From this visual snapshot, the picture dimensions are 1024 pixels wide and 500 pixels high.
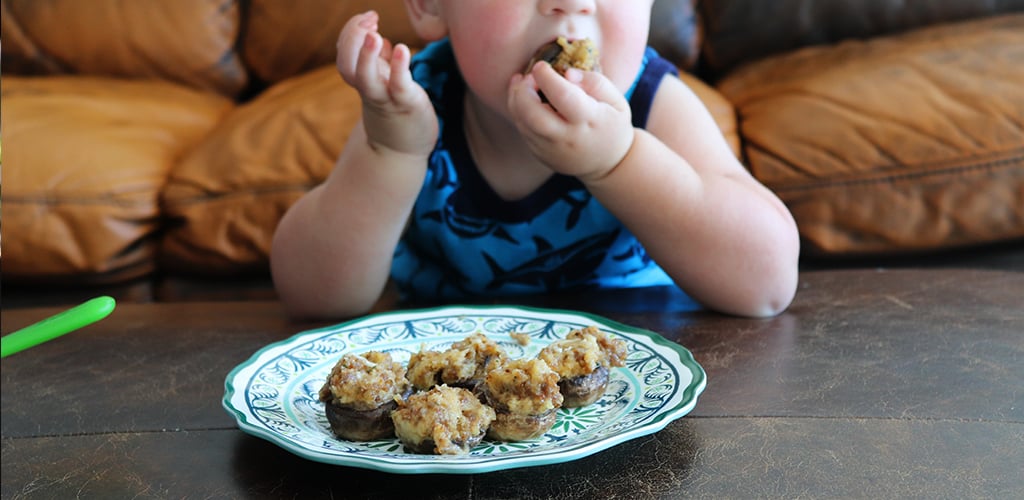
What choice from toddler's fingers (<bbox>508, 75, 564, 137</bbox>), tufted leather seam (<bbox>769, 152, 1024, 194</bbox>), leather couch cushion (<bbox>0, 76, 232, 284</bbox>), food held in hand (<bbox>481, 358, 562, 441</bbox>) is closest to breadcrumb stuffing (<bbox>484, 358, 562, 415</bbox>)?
food held in hand (<bbox>481, 358, 562, 441</bbox>)

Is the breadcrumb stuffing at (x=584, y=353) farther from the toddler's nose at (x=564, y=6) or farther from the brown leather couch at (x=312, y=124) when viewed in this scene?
the brown leather couch at (x=312, y=124)

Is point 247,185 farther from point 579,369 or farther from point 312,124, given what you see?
point 579,369

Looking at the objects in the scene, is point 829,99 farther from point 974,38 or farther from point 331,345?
point 331,345

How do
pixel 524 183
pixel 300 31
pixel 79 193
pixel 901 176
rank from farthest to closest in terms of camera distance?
1. pixel 300 31
2. pixel 79 193
3. pixel 901 176
4. pixel 524 183

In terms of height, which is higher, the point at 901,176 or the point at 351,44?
the point at 351,44

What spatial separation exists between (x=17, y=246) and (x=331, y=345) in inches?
42.0

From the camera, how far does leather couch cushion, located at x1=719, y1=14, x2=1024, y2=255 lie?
1394 millimetres

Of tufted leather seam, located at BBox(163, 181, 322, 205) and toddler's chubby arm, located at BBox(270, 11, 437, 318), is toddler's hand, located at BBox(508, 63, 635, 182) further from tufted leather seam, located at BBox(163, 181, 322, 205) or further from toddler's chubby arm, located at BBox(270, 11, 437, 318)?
tufted leather seam, located at BBox(163, 181, 322, 205)

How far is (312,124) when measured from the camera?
165cm

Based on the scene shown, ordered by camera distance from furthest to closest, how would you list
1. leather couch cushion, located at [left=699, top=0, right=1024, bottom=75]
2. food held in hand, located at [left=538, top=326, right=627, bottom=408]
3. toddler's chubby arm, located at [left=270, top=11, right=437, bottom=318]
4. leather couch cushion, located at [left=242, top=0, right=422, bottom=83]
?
leather couch cushion, located at [left=242, top=0, right=422, bottom=83]
leather couch cushion, located at [left=699, top=0, right=1024, bottom=75]
toddler's chubby arm, located at [left=270, top=11, right=437, bottom=318]
food held in hand, located at [left=538, top=326, right=627, bottom=408]

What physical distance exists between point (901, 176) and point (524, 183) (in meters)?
0.64

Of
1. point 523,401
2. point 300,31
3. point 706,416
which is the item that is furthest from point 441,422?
point 300,31

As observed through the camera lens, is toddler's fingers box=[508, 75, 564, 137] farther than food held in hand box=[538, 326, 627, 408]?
Yes

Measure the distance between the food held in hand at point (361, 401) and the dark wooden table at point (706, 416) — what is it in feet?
0.11
